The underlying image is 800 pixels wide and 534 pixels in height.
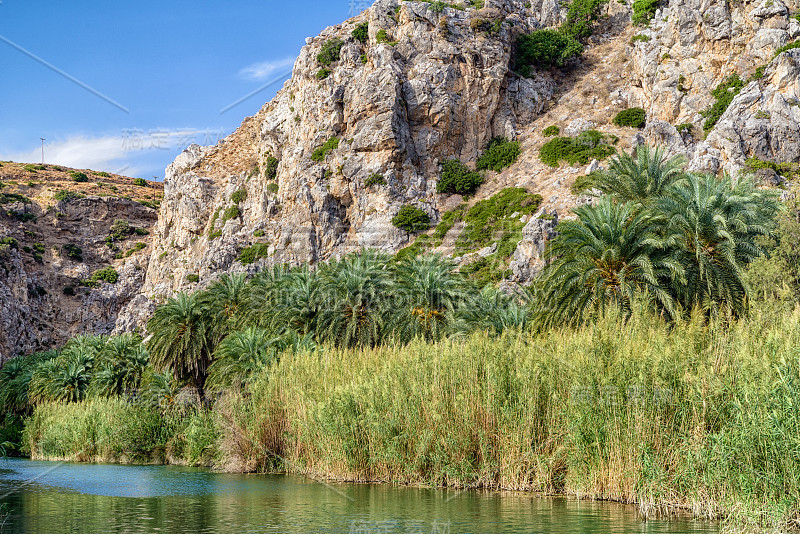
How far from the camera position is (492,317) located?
3009cm

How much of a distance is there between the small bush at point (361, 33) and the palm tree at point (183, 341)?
42.4m

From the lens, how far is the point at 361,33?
74.3 metres

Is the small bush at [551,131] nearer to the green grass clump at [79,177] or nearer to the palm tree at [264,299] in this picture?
the palm tree at [264,299]

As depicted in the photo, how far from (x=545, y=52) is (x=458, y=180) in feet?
59.9

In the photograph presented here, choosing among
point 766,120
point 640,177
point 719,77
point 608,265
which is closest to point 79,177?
point 719,77

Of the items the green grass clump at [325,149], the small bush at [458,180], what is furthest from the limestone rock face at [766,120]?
the green grass clump at [325,149]

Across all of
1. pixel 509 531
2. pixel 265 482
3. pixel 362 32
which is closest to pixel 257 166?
pixel 362 32

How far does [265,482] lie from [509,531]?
12268 millimetres

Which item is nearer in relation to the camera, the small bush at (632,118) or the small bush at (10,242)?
the small bush at (632,118)

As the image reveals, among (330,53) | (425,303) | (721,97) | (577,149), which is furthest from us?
(330,53)

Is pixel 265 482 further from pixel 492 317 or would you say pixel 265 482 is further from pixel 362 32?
pixel 362 32

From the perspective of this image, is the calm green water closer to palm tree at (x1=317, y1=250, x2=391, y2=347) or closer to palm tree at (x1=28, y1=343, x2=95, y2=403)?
palm tree at (x1=317, y1=250, x2=391, y2=347)

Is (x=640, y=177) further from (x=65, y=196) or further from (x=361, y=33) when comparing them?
(x=65, y=196)

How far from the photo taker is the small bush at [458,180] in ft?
218
